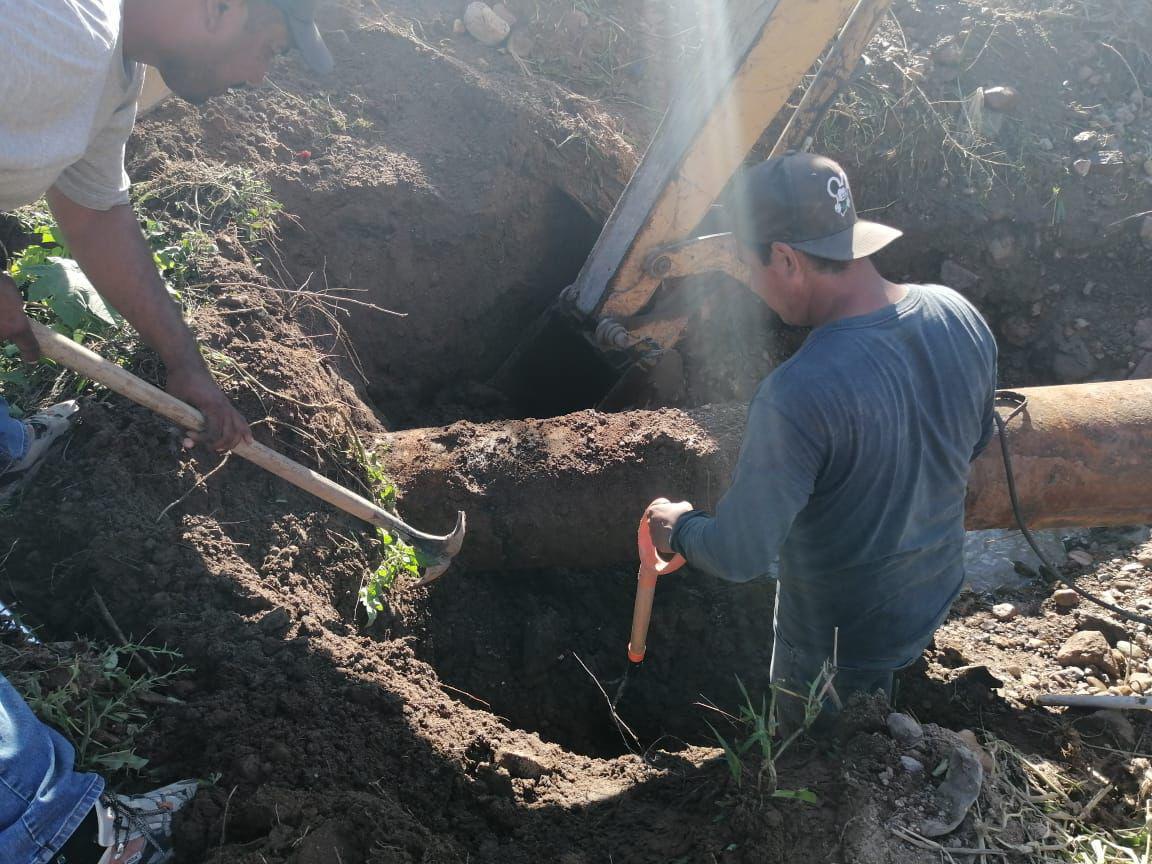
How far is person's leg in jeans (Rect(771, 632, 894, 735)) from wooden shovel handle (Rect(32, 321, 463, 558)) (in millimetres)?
1292

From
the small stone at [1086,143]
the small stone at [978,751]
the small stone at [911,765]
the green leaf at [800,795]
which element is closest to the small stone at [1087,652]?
the small stone at [978,751]

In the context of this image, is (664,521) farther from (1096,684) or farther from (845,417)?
(1096,684)

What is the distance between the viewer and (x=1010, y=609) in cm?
367

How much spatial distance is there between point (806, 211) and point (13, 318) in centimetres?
203

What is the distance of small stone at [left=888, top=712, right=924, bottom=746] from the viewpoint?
2107 mm

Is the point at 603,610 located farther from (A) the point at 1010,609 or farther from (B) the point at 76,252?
(B) the point at 76,252

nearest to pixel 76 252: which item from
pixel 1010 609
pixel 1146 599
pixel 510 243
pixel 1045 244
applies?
pixel 510 243

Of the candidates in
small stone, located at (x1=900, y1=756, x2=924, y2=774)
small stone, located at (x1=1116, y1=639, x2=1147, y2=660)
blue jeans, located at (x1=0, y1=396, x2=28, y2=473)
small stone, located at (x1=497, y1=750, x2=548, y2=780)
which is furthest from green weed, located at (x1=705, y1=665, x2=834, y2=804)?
blue jeans, located at (x1=0, y1=396, x2=28, y2=473)

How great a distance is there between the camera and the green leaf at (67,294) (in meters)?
2.88

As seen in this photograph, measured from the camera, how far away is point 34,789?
1640 mm

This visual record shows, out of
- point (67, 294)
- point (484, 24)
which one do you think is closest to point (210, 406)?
point (67, 294)

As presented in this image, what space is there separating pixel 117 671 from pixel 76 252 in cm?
123

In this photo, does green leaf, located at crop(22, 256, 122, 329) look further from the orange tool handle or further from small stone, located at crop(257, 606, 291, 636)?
the orange tool handle

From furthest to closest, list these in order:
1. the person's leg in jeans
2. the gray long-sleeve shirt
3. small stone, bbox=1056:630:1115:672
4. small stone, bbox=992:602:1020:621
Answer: small stone, bbox=992:602:1020:621
small stone, bbox=1056:630:1115:672
the person's leg in jeans
the gray long-sleeve shirt
